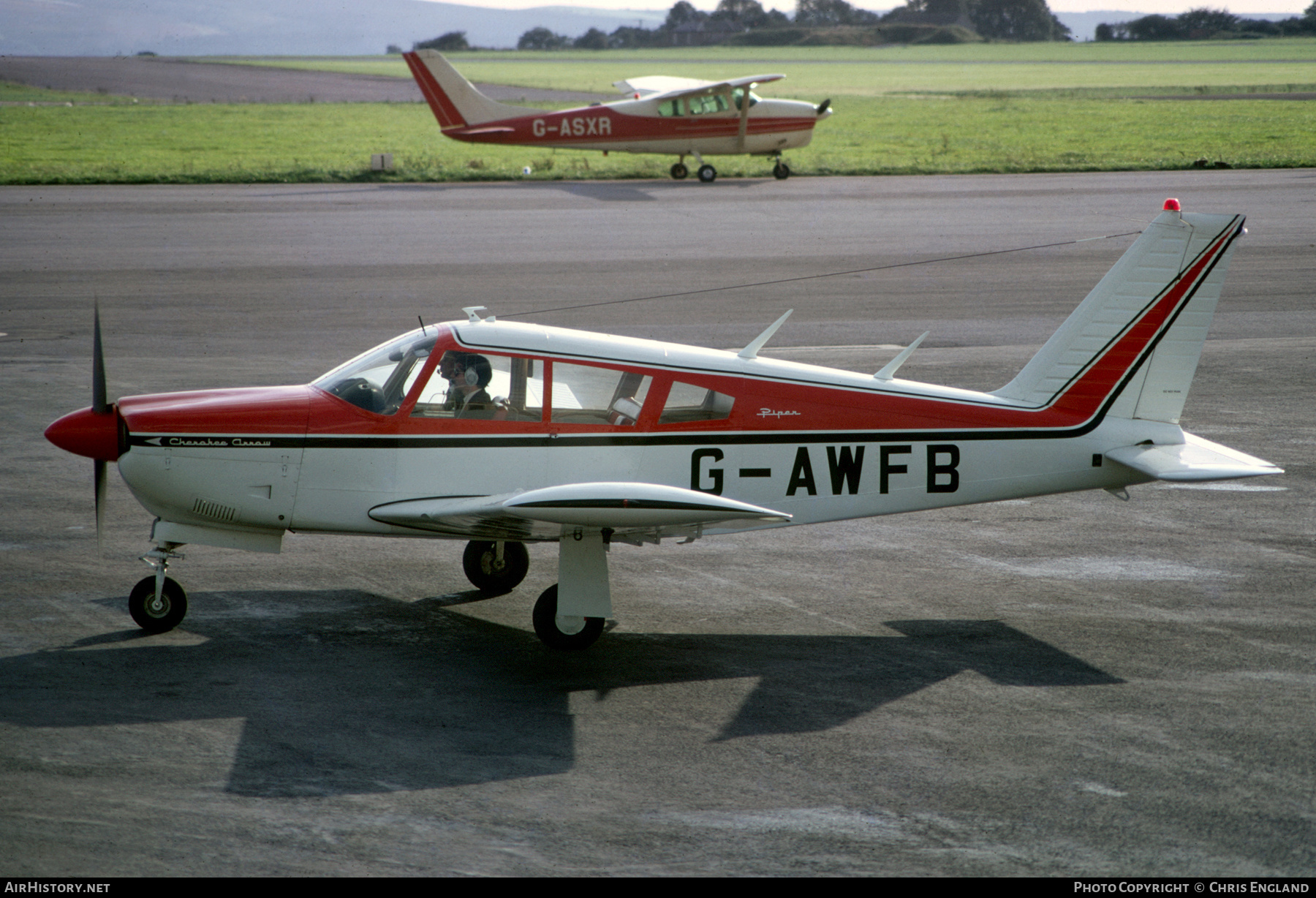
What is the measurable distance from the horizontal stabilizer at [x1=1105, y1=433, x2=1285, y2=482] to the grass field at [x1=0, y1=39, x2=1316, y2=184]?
3502cm

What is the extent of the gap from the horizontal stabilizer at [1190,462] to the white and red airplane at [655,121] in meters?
33.3

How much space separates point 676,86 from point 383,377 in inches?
1437

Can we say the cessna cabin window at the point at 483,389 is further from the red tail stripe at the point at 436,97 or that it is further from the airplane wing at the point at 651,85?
the airplane wing at the point at 651,85

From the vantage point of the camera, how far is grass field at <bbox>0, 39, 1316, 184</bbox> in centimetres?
4294

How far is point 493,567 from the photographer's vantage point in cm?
995

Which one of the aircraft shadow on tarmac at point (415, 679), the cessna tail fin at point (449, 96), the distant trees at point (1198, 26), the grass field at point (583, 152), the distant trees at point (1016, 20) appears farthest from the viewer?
the distant trees at point (1016, 20)

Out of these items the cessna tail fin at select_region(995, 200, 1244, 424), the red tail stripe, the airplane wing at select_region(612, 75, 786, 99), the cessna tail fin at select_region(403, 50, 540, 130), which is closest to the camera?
the cessna tail fin at select_region(995, 200, 1244, 424)

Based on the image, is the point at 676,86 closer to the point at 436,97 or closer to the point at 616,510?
the point at 436,97

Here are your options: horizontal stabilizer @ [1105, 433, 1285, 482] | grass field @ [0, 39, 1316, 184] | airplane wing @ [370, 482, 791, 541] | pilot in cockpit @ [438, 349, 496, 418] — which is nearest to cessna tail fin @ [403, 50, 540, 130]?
grass field @ [0, 39, 1316, 184]

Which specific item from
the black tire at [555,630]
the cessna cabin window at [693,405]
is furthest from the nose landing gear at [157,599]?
the cessna cabin window at [693,405]

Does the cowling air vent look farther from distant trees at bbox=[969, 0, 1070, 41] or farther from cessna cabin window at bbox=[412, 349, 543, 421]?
distant trees at bbox=[969, 0, 1070, 41]

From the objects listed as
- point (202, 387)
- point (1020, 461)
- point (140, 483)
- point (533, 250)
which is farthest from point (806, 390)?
point (533, 250)

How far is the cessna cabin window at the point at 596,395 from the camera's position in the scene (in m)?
8.65

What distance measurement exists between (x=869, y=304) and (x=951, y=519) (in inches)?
458
